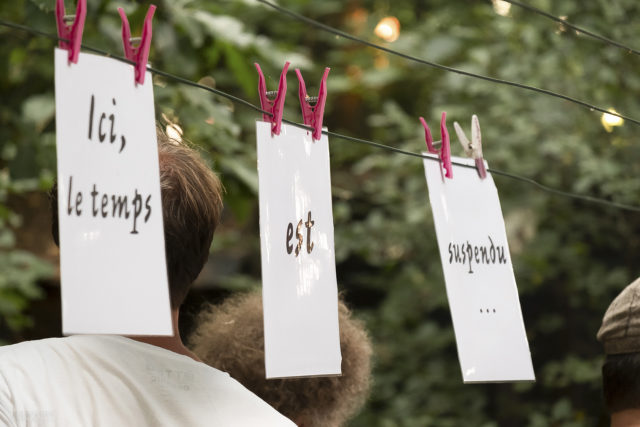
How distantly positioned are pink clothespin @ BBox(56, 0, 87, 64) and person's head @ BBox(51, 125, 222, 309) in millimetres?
186

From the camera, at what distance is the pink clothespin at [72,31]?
2.23 feet

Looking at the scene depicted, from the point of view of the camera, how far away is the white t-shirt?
28.8 inches

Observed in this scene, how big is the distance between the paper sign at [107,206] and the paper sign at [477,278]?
1.30 feet

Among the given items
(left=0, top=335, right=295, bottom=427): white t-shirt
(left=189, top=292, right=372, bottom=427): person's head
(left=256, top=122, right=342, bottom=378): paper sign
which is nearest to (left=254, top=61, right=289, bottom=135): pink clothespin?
(left=256, top=122, right=342, bottom=378): paper sign

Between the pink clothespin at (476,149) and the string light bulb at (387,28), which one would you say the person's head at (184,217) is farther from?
the string light bulb at (387,28)

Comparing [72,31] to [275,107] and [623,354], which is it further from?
[623,354]

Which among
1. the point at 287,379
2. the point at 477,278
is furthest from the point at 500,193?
the point at 477,278

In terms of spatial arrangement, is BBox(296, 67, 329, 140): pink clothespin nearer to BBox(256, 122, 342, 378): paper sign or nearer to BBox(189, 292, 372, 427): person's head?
BBox(256, 122, 342, 378): paper sign

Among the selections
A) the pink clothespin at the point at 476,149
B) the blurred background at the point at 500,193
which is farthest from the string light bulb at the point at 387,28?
the pink clothespin at the point at 476,149

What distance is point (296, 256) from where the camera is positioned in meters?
0.82

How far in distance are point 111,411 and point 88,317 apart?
0.55 feet

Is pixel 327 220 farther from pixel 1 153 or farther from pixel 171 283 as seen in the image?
pixel 1 153

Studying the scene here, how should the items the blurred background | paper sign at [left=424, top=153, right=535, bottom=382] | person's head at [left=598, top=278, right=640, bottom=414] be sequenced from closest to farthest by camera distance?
paper sign at [left=424, top=153, right=535, bottom=382], person's head at [left=598, top=278, right=640, bottom=414], the blurred background

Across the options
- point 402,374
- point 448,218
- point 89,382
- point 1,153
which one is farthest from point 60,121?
point 402,374
